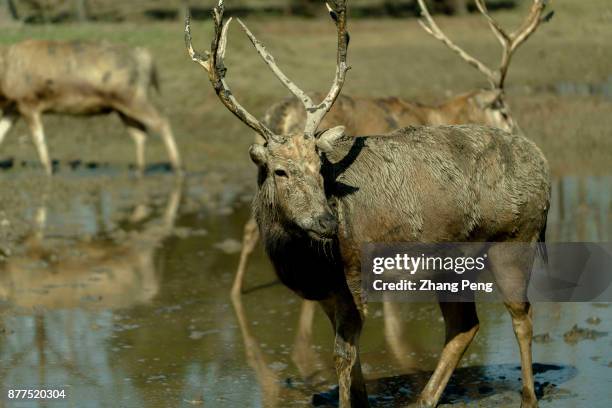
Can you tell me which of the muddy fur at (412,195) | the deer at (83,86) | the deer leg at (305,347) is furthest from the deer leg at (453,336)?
the deer at (83,86)

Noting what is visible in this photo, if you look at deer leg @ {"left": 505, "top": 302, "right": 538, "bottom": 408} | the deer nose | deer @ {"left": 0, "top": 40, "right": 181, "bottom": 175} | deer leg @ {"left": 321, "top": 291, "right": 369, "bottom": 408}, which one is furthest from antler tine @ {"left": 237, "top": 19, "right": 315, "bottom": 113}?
deer @ {"left": 0, "top": 40, "right": 181, "bottom": 175}

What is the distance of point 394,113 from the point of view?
11305 millimetres

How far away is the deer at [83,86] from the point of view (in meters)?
17.1

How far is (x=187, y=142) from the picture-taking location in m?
19.6

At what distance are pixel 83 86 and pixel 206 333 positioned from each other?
8.70m

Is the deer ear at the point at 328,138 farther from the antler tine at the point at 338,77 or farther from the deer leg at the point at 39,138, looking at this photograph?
the deer leg at the point at 39,138

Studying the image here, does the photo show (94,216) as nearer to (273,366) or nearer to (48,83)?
(48,83)

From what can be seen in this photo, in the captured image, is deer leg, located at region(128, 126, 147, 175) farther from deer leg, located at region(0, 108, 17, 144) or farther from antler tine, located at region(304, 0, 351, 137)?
antler tine, located at region(304, 0, 351, 137)

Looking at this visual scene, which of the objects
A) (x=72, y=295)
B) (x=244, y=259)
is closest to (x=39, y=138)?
(x=72, y=295)

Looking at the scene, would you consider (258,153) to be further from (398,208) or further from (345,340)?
(345,340)

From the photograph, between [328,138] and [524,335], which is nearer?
[328,138]

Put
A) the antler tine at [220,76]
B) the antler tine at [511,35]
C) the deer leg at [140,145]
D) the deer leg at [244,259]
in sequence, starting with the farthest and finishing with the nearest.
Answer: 1. the deer leg at [140,145]
2. the antler tine at [511,35]
3. the deer leg at [244,259]
4. the antler tine at [220,76]

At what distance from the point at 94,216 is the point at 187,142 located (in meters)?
5.86

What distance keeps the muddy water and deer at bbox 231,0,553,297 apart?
0.76 metres
